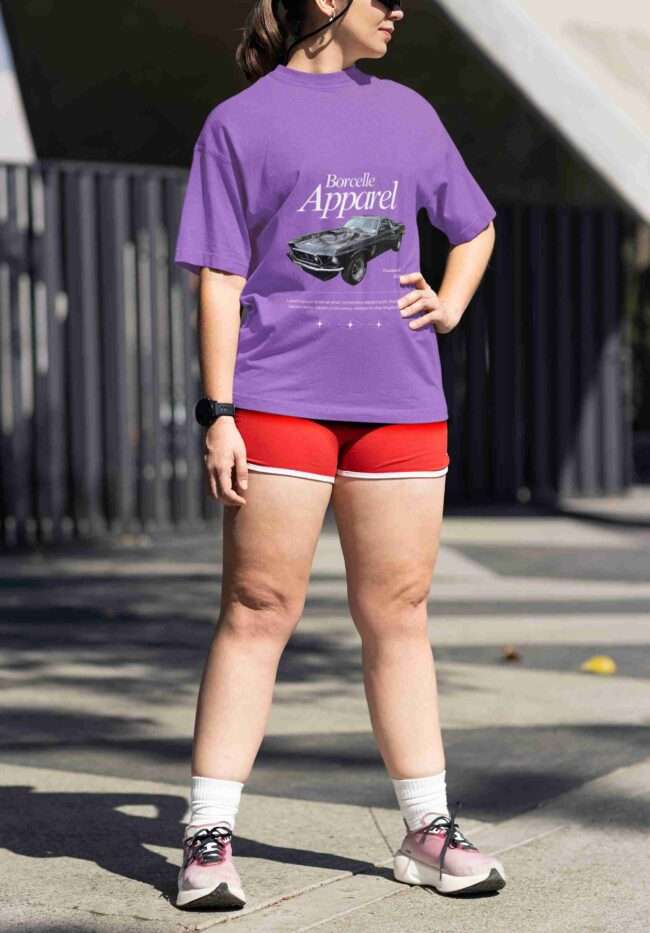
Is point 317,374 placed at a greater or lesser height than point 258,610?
greater

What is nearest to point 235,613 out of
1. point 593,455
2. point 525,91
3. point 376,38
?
point 376,38

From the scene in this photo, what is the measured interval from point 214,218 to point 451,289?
541 millimetres

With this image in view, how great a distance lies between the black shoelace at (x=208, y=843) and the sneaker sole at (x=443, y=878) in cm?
40

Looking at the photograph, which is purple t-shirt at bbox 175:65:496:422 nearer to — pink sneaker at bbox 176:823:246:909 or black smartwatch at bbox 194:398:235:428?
black smartwatch at bbox 194:398:235:428

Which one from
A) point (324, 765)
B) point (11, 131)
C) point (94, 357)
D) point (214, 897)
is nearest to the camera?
point (214, 897)

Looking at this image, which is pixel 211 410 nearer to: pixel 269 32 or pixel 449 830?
pixel 269 32

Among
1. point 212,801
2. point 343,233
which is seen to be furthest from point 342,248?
point 212,801

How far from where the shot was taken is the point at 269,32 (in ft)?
12.2

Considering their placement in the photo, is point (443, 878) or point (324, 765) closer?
point (443, 878)

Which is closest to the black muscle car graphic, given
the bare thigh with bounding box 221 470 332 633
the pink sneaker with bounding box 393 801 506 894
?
the bare thigh with bounding box 221 470 332 633

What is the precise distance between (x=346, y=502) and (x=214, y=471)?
0.98 ft

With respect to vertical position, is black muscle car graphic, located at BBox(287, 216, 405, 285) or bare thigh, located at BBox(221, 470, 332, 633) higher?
black muscle car graphic, located at BBox(287, 216, 405, 285)

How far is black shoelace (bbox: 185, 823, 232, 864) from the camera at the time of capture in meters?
3.60

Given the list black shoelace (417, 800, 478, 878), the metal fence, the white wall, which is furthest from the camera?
the white wall
